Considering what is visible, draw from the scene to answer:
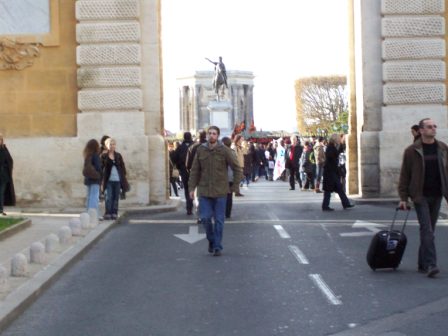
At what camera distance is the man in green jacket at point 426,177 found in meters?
12.0

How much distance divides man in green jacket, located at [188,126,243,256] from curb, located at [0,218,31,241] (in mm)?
3450

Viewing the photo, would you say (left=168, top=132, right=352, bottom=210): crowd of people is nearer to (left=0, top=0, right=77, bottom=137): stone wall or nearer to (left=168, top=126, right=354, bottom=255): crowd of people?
(left=168, top=126, right=354, bottom=255): crowd of people

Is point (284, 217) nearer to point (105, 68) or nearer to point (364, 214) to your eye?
point (364, 214)

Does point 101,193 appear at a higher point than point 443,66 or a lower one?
lower

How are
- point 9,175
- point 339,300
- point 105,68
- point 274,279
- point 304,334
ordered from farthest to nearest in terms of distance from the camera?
point 105,68, point 9,175, point 274,279, point 339,300, point 304,334

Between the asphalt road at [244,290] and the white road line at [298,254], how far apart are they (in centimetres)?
1

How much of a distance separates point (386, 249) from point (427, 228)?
1.81ft

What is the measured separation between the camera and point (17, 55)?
22.8 metres

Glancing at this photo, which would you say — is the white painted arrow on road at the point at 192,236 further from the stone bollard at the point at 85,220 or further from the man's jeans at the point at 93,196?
the man's jeans at the point at 93,196

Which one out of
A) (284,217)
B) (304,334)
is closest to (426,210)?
(304,334)

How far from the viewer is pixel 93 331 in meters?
9.09

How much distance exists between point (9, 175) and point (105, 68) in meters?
3.66

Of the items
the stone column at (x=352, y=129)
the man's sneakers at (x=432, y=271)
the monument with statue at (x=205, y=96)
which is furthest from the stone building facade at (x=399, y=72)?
the monument with statue at (x=205, y=96)

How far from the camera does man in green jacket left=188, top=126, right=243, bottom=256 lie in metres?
14.3
